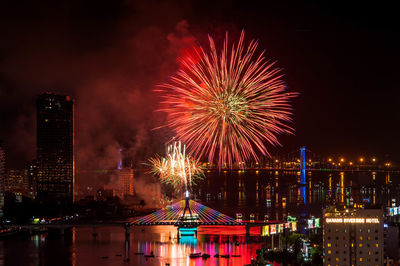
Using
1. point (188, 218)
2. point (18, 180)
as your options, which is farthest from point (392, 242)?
point (18, 180)

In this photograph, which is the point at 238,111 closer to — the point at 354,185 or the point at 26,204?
the point at 26,204

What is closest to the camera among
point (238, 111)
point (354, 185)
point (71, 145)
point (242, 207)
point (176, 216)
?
point (238, 111)

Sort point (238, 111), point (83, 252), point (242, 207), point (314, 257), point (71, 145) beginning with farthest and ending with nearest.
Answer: point (71, 145)
point (242, 207)
point (83, 252)
point (314, 257)
point (238, 111)

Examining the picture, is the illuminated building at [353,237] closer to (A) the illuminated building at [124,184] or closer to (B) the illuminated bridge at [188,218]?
(B) the illuminated bridge at [188,218]

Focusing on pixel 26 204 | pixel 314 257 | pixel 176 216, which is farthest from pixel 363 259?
pixel 26 204

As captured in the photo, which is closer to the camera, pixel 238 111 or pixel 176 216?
pixel 238 111

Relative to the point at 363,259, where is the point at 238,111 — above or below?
above

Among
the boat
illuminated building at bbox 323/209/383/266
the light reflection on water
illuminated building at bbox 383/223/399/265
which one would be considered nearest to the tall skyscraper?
the light reflection on water

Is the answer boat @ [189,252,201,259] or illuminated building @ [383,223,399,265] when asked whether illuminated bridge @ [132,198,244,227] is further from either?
illuminated building @ [383,223,399,265]
